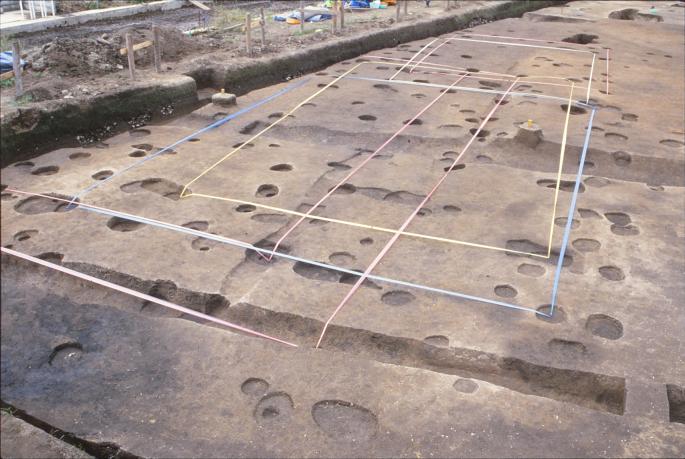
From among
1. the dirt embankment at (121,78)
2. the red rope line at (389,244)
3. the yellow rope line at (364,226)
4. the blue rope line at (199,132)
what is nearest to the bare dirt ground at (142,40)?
the dirt embankment at (121,78)

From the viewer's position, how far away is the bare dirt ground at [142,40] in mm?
7301

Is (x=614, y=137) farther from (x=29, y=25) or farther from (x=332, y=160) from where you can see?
(x=29, y=25)

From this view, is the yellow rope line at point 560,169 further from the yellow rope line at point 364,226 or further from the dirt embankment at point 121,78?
the dirt embankment at point 121,78

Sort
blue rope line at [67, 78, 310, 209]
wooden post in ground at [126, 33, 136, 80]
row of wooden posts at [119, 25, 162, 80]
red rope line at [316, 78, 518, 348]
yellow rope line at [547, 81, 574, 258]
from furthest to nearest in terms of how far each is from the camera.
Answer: row of wooden posts at [119, 25, 162, 80]
wooden post in ground at [126, 33, 136, 80]
blue rope line at [67, 78, 310, 209]
yellow rope line at [547, 81, 574, 258]
red rope line at [316, 78, 518, 348]

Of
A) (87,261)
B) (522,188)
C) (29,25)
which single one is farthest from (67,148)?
(29,25)

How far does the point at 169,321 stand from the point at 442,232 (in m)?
1.98

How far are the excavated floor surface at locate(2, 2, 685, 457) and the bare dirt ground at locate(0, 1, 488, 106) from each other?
121 cm

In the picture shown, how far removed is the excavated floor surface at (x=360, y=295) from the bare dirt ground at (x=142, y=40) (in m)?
1.21

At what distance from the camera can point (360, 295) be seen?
3934 mm

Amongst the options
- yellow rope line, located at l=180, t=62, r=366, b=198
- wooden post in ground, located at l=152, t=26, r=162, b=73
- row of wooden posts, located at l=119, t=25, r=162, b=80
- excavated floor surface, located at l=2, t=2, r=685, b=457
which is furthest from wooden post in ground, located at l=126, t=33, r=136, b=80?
yellow rope line, located at l=180, t=62, r=366, b=198

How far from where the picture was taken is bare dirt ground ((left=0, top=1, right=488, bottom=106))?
7.30m

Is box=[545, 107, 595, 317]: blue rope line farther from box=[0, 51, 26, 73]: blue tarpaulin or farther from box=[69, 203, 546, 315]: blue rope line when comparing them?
box=[0, 51, 26, 73]: blue tarpaulin

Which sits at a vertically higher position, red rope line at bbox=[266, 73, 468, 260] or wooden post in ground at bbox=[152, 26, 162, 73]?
wooden post in ground at bbox=[152, 26, 162, 73]

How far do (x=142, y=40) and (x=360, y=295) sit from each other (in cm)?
649
